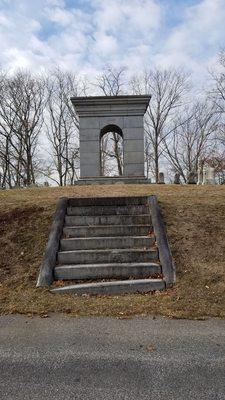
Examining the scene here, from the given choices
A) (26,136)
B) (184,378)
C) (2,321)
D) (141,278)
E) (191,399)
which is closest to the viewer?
(191,399)

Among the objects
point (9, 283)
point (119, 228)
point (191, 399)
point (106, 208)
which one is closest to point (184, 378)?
point (191, 399)

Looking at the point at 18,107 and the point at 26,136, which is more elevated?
the point at 18,107

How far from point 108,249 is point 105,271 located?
2.26ft

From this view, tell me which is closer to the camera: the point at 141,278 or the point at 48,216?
the point at 141,278

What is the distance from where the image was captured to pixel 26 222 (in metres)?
7.34

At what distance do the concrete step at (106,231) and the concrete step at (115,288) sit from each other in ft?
5.25

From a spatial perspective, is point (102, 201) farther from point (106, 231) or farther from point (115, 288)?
point (115, 288)

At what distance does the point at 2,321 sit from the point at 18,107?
38.5 metres

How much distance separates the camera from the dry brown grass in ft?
15.3

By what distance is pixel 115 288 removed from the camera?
529 cm

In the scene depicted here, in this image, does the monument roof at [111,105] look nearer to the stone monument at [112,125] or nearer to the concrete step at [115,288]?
the stone monument at [112,125]

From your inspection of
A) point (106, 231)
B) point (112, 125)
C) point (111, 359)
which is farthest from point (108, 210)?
point (112, 125)

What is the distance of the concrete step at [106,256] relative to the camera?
237 inches

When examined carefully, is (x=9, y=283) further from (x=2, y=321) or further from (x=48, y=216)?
(x=48, y=216)
